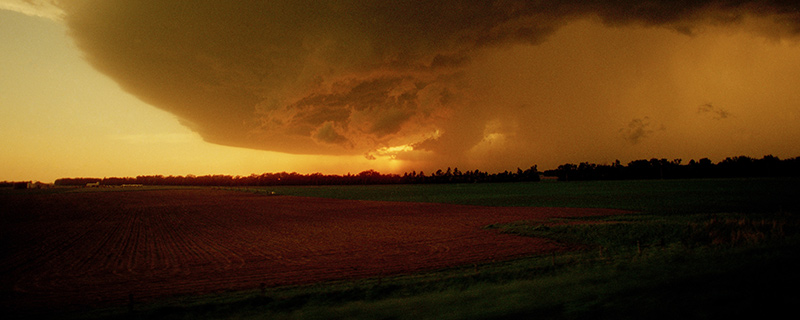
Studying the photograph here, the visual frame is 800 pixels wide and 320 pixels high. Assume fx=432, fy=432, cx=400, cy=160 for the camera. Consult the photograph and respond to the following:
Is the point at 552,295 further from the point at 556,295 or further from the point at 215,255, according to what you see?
the point at 215,255


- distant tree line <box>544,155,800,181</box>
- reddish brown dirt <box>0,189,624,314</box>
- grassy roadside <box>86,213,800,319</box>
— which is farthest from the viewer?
distant tree line <box>544,155,800,181</box>

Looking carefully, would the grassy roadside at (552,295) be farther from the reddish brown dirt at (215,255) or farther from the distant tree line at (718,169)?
the distant tree line at (718,169)

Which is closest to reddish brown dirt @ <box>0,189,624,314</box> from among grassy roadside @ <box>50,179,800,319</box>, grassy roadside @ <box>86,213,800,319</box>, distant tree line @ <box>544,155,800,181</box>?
grassy roadside @ <box>50,179,800,319</box>

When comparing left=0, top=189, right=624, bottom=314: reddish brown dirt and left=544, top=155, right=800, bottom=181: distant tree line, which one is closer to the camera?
left=0, top=189, right=624, bottom=314: reddish brown dirt

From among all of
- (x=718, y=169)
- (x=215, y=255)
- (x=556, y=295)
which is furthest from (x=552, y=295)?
(x=718, y=169)

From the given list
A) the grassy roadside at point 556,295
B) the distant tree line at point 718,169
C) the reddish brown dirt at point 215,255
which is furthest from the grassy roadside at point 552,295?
the distant tree line at point 718,169

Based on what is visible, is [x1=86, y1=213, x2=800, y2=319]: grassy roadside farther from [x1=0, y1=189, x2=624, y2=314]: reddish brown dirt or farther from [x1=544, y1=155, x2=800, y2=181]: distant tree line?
[x1=544, y1=155, x2=800, y2=181]: distant tree line

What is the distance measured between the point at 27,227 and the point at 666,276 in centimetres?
5664

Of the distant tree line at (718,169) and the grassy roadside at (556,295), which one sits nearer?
the grassy roadside at (556,295)

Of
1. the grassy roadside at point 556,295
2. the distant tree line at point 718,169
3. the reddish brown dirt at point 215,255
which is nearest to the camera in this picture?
the grassy roadside at point 556,295

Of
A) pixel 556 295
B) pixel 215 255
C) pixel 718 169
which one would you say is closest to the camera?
pixel 556 295

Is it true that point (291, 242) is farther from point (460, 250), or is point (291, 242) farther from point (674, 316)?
point (674, 316)

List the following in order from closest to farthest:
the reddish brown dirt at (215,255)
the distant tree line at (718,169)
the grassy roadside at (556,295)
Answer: the grassy roadside at (556,295) < the reddish brown dirt at (215,255) < the distant tree line at (718,169)

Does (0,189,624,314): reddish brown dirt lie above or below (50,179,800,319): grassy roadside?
below
